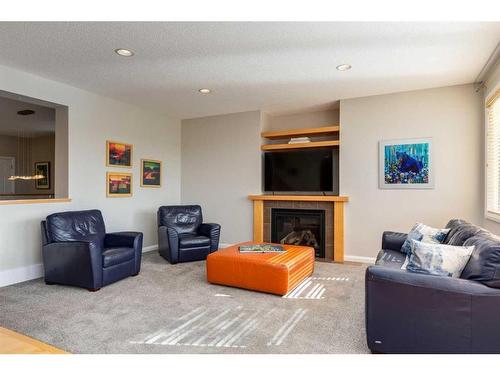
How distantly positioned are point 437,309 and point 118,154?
4706 mm

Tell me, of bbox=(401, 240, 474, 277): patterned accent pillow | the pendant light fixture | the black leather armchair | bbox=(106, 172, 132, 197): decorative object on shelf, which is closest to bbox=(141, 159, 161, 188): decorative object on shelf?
bbox=(106, 172, 132, 197): decorative object on shelf

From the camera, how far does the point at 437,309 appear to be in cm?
186

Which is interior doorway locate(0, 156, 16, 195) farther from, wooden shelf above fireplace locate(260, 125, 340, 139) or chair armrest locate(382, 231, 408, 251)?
chair armrest locate(382, 231, 408, 251)

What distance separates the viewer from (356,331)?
96.2 inches

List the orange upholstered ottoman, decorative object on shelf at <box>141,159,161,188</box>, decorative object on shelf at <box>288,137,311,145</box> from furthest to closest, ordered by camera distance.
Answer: decorative object on shelf at <box>141,159,161,188</box>, decorative object on shelf at <box>288,137,311,145</box>, the orange upholstered ottoman

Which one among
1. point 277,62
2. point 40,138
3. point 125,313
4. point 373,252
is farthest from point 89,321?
point 40,138

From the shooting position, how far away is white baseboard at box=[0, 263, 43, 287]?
361 cm

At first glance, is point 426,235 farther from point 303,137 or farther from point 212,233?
point 212,233

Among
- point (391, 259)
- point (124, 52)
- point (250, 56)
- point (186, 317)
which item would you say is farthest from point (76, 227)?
point (391, 259)

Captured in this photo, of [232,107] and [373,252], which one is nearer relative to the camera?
[373,252]

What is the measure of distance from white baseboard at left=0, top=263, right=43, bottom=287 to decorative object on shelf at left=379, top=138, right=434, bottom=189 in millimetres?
4847
